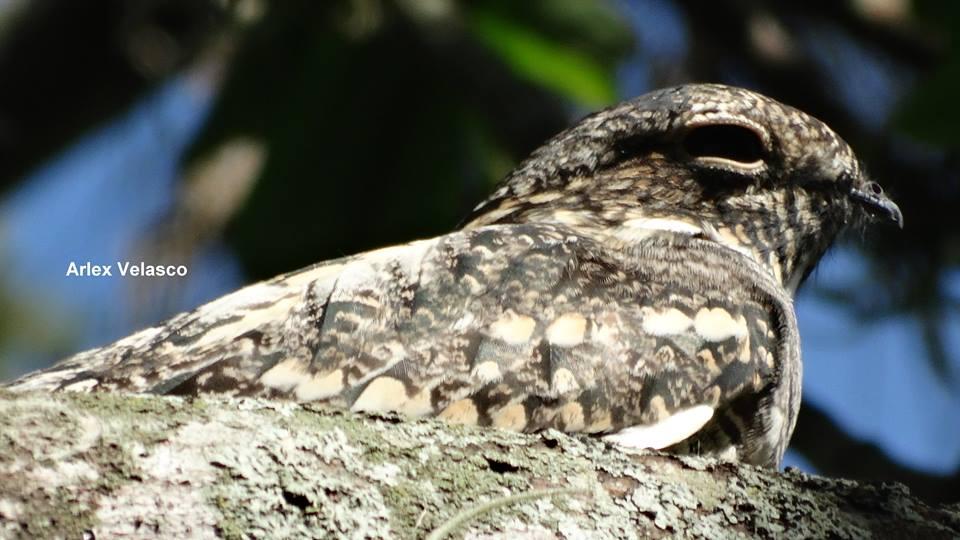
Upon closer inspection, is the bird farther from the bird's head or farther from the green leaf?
the green leaf

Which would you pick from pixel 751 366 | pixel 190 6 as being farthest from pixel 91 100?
pixel 751 366

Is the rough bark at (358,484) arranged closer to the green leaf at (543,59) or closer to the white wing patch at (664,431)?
the white wing patch at (664,431)

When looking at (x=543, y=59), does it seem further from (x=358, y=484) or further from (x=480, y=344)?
(x=358, y=484)

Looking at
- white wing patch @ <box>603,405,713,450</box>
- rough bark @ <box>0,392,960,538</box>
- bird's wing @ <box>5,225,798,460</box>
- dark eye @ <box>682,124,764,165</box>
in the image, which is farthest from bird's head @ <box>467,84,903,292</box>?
rough bark @ <box>0,392,960,538</box>

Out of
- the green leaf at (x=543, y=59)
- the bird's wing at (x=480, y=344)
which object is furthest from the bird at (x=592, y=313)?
the green leaf at (x=543, y=59)

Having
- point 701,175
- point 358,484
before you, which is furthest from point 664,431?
point 701,175
